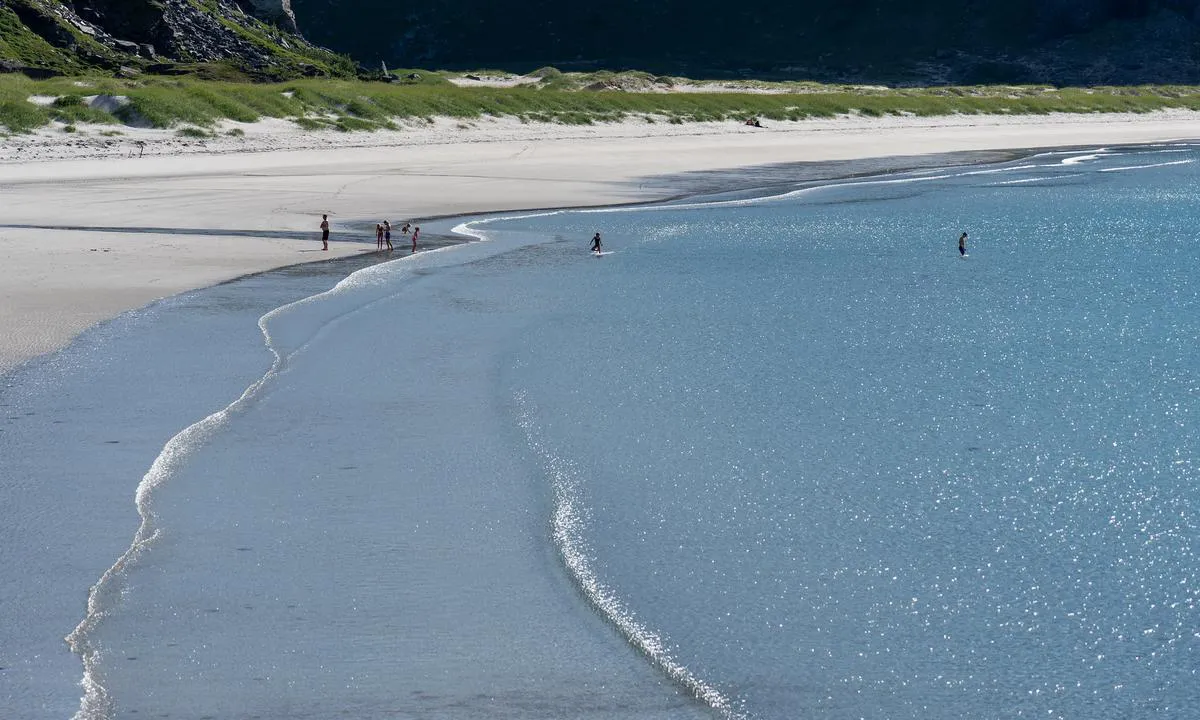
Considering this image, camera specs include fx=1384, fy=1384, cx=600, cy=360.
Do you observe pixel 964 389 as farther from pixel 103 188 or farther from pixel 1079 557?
pixel 103 188

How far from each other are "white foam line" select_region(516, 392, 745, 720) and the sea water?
0.12 feet

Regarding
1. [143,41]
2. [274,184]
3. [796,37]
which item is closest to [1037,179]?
[274,184]

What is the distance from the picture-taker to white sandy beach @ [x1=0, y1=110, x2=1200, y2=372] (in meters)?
22.9

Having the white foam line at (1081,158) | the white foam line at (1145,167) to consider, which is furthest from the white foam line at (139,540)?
the white foam line at (1081,158)

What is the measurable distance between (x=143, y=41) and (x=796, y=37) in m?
74.2

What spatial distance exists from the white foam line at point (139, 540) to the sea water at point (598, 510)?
3 cm

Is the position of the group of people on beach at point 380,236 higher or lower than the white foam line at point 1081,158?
lower

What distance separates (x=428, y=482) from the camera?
12.6 meters

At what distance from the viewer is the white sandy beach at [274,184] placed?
902 inches

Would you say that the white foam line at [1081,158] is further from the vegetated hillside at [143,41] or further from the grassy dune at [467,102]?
the vegetated hillside at [143,41]

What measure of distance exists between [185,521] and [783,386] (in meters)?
8.30

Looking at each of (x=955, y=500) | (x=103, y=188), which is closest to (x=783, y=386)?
(x=955, y=500)

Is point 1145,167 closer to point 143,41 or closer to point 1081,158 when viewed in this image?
point 1081,158

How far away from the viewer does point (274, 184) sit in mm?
38406
